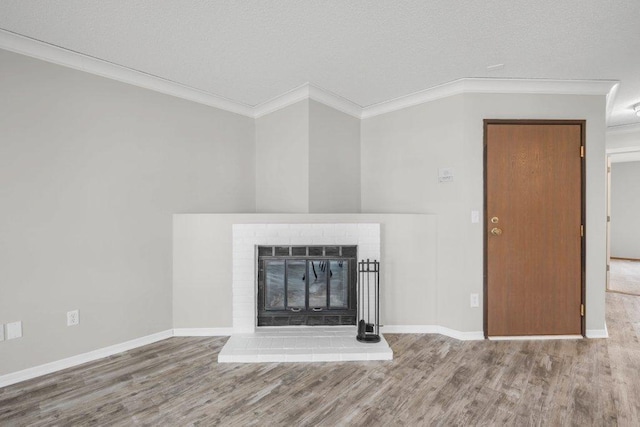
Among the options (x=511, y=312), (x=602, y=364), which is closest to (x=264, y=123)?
(x=511, y=312)

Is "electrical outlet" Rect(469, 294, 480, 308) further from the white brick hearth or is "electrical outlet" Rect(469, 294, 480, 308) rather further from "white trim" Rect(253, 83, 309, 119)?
"white trim" Rect(253, 83, 309, 119)

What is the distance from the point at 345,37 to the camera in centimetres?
222

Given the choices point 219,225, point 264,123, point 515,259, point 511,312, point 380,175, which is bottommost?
point 511,312

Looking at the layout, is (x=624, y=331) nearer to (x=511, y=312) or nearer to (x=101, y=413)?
(x=511, y=312)

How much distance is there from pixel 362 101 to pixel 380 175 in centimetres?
87

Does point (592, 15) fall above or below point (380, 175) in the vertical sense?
above

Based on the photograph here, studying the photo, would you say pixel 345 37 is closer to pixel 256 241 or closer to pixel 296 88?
pixel 296 88

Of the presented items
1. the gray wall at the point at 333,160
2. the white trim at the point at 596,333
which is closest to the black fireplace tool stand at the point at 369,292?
the gray wall at the point at 333,160

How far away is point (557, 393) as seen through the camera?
2076mm

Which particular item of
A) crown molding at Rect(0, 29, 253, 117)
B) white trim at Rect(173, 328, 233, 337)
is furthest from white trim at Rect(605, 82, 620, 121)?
white trim at Rect(173, 328, 233, 337)

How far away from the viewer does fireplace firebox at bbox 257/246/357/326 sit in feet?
9.98

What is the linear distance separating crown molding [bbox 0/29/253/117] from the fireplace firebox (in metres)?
1.71

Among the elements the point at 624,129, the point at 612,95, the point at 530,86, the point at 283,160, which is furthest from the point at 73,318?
the point at 624,129

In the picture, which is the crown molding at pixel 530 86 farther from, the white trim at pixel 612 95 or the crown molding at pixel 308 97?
the crown molding at pixel 308 97
